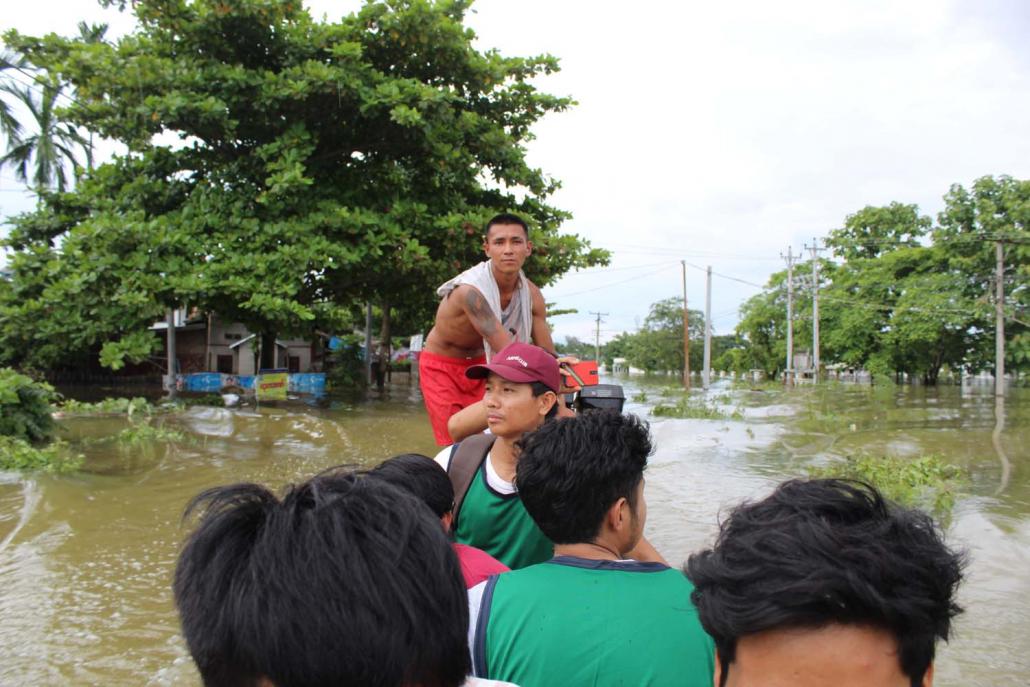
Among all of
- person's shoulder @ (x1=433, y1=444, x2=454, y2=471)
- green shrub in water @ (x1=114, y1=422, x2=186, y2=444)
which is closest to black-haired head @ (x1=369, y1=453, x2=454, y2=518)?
person's shoulder @ (x1=433, y1=444, x2=454, y2=471)

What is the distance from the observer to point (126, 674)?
3.54m

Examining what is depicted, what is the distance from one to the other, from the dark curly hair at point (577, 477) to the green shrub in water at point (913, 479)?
5.34 metres

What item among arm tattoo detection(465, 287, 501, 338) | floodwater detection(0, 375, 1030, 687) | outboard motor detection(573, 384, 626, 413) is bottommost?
floodwater detection(0, 375, 1030, 687)

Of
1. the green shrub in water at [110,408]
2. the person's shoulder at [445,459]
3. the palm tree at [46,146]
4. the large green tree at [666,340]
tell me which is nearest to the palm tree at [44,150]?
the palm tree at [46,146]

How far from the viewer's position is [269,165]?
1284 cm

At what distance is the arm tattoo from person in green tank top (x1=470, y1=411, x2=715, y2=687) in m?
1.91

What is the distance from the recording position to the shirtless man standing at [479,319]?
155 inches

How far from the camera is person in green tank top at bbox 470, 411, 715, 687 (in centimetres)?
159

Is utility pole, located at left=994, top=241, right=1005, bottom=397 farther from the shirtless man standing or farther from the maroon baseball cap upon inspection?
the maroon baseball cap

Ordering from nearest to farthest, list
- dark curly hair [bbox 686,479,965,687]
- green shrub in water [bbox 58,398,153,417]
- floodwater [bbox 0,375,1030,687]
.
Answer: dark curly hair [bbox 686,479,965,687] < floodwater [bbox 0,375,1030,687] < green shrub in water [bbox 58,398,153,417]

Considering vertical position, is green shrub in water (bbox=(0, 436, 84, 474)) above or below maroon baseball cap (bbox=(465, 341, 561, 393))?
below

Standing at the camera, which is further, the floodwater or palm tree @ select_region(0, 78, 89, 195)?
palm tree @ select_region(0, 78, 89, 195)

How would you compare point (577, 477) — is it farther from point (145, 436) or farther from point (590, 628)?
point (145, 436)

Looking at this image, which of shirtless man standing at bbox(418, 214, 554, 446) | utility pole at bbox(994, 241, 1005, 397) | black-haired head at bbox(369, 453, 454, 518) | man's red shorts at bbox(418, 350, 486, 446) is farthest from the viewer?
utility pole at bbox(994, 241, 1005, 397)
